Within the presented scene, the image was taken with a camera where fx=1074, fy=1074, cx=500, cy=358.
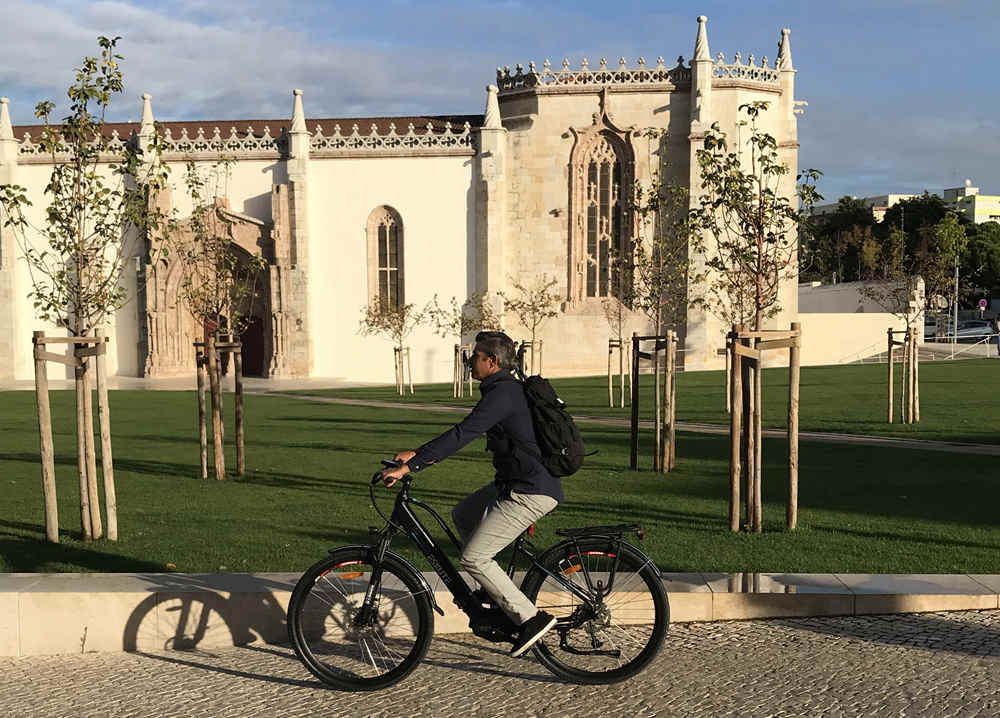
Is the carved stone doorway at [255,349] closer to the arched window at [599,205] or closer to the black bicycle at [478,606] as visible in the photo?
the arched window at [599,205]

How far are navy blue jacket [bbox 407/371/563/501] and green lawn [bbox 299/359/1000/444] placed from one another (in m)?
12.3

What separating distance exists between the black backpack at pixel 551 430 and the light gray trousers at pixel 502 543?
21 cm

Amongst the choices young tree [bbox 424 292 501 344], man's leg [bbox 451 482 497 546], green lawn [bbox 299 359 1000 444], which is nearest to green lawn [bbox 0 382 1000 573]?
man's leg [bbox 451 482 497 546]

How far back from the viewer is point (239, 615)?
6398 millimetres

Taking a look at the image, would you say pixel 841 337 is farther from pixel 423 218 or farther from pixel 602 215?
pixel 423 218

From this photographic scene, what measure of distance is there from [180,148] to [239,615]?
38.9m

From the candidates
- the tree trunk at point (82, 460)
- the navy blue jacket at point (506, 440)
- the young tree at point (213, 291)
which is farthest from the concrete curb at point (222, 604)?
the young tree at point (213, 291)

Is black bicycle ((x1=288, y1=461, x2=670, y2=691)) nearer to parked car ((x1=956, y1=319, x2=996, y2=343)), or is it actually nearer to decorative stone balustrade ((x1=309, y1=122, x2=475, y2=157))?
decorative stone balustrade ((x1=309, y1=122, x2=475, y2=157))

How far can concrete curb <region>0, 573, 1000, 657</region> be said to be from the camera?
6277 mm

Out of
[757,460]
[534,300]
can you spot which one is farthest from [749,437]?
[534,300]

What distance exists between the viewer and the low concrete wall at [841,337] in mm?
46625

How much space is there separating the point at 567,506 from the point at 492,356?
5.45 metres

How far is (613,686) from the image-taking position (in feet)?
18.5

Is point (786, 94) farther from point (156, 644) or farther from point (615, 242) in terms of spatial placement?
point (156, 644)
